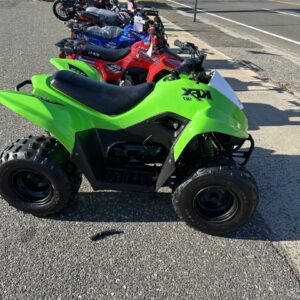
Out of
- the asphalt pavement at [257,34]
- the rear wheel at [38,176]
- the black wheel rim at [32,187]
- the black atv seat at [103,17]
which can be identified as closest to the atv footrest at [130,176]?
the rear wheel at [38,176]

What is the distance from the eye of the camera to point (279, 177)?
3.80m

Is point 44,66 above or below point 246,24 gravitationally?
above

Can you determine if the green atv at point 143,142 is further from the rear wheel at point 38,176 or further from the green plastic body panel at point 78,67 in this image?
the green plastic body panel at point 78,67

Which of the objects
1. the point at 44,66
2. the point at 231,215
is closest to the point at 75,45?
the point at 44,66

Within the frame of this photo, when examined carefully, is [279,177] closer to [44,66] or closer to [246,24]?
[44,66]

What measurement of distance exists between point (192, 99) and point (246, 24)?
1289cm

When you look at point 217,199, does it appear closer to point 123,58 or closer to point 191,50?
point 191,50

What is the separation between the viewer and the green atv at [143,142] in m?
2.76

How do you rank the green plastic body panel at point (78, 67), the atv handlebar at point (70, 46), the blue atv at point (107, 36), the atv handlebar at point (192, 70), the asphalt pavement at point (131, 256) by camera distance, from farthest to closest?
the blue atv at point (107, 36) → the atv handlebar at point (70, 46) → the green plastic body panel at point (78, 67) → the atv handlebar at point (192, 70) → the asphalt pavement at point (131, 256)

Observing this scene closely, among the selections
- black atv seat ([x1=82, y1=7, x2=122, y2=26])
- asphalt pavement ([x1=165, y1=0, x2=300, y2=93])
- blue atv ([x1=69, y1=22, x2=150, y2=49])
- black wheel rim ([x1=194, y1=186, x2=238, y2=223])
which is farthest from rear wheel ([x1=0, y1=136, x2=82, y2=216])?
black atv seat ([x1=82, y1=7, x2=122, y2=26])

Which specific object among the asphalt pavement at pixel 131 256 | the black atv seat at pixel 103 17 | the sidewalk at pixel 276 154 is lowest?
the sidewalk at pixel 276 154

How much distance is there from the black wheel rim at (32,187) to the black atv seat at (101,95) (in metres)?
0.77

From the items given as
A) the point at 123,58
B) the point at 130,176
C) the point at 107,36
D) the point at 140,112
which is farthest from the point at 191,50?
the point at 107,36

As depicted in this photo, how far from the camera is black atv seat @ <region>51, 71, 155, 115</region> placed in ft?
9.31
